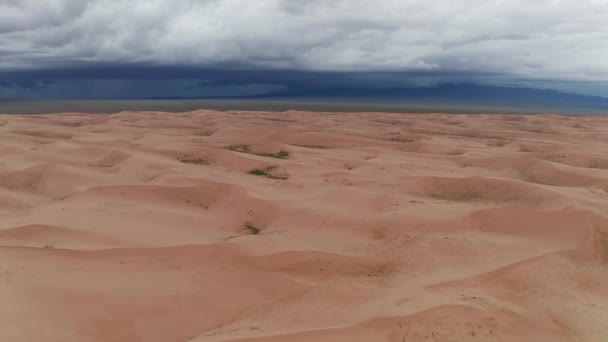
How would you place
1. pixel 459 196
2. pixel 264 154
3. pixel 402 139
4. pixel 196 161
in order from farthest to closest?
pixel 402 139 → pixel 264 154 → pixel 196 161 → pixel 459 196

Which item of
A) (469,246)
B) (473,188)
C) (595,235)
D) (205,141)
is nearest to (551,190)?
(473,188)

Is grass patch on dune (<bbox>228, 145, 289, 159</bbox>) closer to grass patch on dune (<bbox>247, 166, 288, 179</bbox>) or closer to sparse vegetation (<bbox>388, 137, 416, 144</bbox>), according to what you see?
grass patch on dune (<bbox>247, 166, 288, 179</bbox>)

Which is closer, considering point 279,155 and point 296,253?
point 296,253

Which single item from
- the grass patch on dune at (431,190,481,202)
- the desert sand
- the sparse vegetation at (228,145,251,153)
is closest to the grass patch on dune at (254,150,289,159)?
the sparse vegetation at (228,145,251,153)

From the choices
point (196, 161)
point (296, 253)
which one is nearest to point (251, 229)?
point (296, 253)

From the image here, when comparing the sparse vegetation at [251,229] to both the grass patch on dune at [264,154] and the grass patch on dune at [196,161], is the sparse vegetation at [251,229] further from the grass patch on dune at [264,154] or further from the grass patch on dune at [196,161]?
the grass patch on dune at [264,154]

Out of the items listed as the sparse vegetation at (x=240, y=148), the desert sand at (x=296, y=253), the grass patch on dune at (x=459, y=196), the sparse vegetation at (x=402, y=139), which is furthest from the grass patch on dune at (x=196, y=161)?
the sparse vegetation at (x=402, y=139)

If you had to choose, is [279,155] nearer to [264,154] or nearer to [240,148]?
[264,154]
